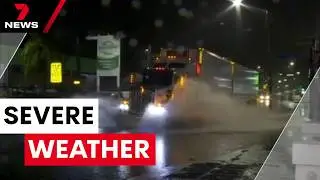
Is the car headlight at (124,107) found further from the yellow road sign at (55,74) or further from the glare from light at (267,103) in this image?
the glare from light at (267,103)

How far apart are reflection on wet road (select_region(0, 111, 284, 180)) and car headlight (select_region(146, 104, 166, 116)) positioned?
265 cm

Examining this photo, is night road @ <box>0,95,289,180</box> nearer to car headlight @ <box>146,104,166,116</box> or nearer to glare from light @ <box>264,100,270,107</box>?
car headlight @ <box>146,104,166,116</box>

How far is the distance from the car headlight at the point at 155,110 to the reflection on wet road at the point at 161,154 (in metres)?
2.65

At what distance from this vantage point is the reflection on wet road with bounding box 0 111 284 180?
375 inches

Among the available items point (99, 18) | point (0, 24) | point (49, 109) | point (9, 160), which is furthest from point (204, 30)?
point (0, 24)

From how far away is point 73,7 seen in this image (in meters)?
27.1

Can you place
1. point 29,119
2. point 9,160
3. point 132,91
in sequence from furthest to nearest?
point 132,91
point 9,160
point 29,119

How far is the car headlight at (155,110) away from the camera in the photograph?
74.4 ft

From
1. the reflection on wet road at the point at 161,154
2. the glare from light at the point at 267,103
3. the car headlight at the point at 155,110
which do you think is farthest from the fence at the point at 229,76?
the reflection on wet road at the point at 161,154

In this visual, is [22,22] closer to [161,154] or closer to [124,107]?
[161,154]

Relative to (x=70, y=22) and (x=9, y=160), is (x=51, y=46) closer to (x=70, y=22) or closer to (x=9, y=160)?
(x=70, y=22)

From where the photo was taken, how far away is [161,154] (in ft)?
40.5

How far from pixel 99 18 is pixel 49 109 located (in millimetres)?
22171

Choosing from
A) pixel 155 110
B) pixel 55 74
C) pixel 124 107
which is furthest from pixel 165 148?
pixel 55 74
